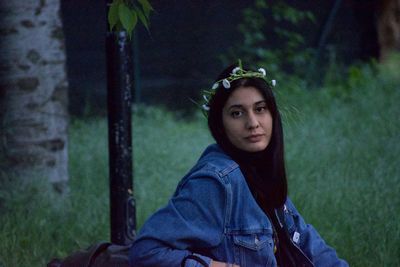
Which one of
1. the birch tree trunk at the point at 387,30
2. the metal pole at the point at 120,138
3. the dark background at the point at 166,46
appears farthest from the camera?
the birch tree trunk at the point at 387,30

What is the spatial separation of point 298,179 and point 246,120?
281 centimetres

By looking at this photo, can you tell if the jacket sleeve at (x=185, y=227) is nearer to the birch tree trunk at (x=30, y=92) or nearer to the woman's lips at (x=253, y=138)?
the woman's lips at (x=253, y=138)

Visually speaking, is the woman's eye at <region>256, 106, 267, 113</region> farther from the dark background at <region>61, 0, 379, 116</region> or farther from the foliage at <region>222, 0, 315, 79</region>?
the foliage at <region>222, 0, 315, 79</region>

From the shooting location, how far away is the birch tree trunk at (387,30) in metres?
10.4

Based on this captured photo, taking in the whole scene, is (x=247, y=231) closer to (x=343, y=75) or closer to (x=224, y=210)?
(x=224, y=210)

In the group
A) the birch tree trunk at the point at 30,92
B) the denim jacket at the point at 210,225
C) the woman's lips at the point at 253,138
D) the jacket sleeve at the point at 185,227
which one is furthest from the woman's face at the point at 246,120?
the birch tree trunk at the point at 30,92

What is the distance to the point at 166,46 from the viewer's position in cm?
927

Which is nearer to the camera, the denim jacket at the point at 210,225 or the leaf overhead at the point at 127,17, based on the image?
the denim jacket at the point at 210,225

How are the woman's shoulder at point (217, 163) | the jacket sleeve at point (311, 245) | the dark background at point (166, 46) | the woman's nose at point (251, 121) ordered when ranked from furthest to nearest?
the dark background at point (166, 46) < the jacket sleeve at point (311, 245) < the woman's nose at point (251, 121) < the woman's shoulder at point (217, 163)

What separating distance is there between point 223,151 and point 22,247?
1.91m

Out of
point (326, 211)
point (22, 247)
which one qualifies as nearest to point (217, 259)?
point (22, 247)

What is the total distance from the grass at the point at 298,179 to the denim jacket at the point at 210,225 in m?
0.71

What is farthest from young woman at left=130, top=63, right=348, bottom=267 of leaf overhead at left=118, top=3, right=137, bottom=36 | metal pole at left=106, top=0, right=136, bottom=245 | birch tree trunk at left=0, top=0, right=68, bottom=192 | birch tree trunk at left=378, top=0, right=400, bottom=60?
birch tree trunk at left=378, top=0, right=400, bottom=60

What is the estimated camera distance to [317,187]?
18.1 ft
